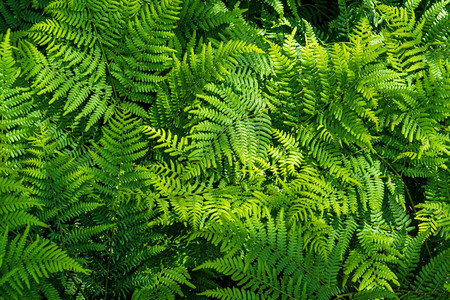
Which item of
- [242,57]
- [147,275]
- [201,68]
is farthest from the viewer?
[242,57]

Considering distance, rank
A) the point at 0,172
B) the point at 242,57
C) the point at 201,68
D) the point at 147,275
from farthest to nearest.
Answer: the point at 242,57
the point at 201,68
the point at 147,275
the point at 0,172

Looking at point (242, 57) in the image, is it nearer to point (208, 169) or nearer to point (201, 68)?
point (201, 68)

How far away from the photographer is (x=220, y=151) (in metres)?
2.74

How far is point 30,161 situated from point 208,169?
1168mm

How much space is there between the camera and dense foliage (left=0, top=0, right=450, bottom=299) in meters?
2.51

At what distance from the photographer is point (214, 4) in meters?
3.10

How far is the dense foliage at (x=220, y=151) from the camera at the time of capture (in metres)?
2.51

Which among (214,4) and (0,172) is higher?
(214,4)

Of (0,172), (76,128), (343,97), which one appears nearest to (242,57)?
(343,97)

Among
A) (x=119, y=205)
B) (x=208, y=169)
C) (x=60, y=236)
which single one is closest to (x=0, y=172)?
(x=60, y=236)

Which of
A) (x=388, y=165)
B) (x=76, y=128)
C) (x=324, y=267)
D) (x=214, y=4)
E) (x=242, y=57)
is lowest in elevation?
(x=324, y=267)

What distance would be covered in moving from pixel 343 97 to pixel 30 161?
83.4 inches

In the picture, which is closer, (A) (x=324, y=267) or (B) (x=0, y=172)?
(B) (x=0, y=172)

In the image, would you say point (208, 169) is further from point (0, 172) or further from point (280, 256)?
point (0, 172)
